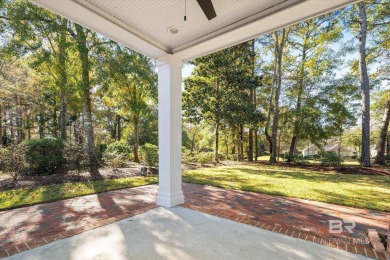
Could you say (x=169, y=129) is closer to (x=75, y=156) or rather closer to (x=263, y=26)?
(x=263, y=26)

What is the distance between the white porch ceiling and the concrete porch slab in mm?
2906

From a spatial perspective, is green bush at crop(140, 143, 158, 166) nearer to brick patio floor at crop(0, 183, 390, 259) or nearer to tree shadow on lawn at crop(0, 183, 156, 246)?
brick patio floor at crop(0, 183, 390, 259)

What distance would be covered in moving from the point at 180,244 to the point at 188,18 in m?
3.08

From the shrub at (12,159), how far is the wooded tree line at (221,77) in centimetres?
163

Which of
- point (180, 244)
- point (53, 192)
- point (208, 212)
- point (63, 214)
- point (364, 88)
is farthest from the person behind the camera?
point (364, 88)

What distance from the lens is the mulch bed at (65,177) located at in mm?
5454

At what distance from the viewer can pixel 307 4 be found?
2.38 metres

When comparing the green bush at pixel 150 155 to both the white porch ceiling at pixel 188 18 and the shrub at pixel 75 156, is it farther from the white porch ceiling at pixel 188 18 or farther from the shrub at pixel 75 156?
the white porch ceiling at pixel 188 18

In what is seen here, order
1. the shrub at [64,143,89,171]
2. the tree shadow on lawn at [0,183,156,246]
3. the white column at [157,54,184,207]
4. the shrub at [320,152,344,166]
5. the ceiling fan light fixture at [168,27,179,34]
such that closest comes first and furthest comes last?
the tree shadow on lawn at [0,183,156,246] < the ceiling fan light fixture at [168,27,179,34] < the white column at [157,54,184,207] < the shrub at [64,143,89,171] < the shrub at [320,152,344,166]

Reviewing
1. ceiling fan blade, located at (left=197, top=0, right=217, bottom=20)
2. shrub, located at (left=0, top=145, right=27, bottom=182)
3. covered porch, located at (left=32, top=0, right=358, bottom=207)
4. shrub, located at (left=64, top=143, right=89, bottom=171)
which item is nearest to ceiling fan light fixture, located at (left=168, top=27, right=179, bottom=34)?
covered porch, located at (left=32, top=0, right=358, bottom=207)

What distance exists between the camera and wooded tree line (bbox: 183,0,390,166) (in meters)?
10.7

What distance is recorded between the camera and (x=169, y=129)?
12.4ft

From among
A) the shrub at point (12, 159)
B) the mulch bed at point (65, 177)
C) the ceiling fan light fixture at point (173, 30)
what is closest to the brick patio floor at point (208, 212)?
the mulch bed at point (65, 177)

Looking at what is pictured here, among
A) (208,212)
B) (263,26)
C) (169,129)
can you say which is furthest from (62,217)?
(263,26)
